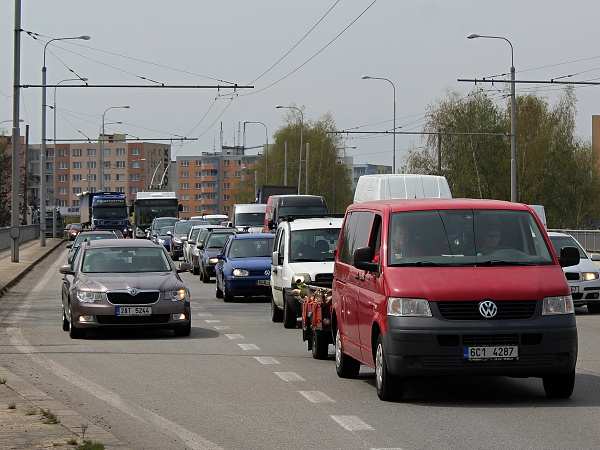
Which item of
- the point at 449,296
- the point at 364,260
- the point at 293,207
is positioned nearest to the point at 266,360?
the point at 364,260

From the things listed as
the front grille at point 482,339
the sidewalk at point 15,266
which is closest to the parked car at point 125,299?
the front grille at point 482,339

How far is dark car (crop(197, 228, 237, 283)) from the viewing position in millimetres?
40159

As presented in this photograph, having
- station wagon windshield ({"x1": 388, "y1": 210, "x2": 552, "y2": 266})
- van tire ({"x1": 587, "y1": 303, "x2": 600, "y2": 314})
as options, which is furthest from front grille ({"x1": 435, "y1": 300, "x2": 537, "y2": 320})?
van tire ({"x1": 587, "y1": 303, "x2": 600, "y2": 314})

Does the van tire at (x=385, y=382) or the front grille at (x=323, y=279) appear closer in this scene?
the van tire at (x=385, y=382)

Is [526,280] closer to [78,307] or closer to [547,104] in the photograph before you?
[78,307]

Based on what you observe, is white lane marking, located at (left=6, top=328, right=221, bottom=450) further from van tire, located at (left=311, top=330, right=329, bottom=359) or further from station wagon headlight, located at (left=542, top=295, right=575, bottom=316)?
station wagon headlight, located at (left=542, top=295, right=575, bottom=316)

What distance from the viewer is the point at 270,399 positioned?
493 inches

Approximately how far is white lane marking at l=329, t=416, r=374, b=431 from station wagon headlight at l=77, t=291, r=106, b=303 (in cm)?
931

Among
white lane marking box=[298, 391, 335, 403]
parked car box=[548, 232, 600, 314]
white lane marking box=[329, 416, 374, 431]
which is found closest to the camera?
white lane marking box=[329, 416, 374, 431]

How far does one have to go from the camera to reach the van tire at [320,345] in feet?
54.2

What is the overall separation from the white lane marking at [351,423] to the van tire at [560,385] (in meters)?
2.09

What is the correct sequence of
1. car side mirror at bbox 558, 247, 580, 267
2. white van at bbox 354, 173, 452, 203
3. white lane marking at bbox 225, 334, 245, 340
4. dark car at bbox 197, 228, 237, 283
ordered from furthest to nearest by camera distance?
dark car at bbox 197, 228, 237, 283
white van at bbox 354, 173, 452, 203
white lane marking at bbox 225, 334, 245, 340
car side mirror at bbox 558, 247, 580, 267

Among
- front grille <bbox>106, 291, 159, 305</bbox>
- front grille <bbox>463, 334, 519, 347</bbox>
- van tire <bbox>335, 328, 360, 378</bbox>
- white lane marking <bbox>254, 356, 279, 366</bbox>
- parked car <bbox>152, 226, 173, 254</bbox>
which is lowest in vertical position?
parked car <bbox>152, 226, 173, 254</bbox>

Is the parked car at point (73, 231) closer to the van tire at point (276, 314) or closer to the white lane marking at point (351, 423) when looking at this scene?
the van tire at point (276, 314)
